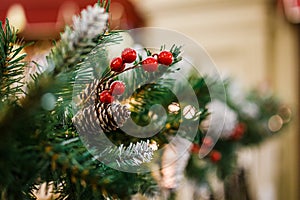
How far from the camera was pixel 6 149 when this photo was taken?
0.85 ft

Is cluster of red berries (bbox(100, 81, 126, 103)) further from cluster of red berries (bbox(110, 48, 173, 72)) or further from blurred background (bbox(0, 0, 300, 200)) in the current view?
blurred background (bbox(0, 0, 300, 200))

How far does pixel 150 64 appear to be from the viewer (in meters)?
0.36

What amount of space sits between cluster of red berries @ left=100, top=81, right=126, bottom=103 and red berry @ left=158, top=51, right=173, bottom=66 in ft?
0.10

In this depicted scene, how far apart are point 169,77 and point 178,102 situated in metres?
0.03

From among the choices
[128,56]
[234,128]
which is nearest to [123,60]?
[128,56]

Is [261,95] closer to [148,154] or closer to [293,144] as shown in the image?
[148,154]

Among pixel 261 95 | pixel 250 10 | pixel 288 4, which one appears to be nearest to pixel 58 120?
pixel 261 95

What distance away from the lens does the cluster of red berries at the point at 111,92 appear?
34 centimetres

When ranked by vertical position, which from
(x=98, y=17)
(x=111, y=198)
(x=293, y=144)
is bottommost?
(x=293, y=144)

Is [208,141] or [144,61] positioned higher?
[144,61]

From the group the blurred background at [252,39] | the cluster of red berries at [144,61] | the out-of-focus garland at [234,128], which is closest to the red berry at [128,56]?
the cluster of red berries at [144,61]

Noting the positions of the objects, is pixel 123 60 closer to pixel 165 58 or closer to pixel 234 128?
pixel 165 58

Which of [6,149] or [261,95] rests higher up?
[6,149]

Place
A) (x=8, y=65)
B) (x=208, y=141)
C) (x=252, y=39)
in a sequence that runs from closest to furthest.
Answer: (x=8, y=65) < (x=208, y=141) < (x=252, y=39)
